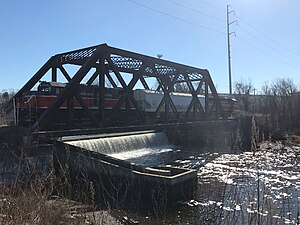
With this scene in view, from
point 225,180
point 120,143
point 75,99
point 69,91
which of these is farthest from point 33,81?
point 225,180

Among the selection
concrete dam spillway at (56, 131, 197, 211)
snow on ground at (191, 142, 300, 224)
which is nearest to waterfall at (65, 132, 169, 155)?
concrete dam spillway at (56, 131, 197, 211)

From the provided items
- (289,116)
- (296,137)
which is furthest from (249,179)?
(289,116)

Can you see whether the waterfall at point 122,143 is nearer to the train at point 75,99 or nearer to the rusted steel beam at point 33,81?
the train at point 75,99

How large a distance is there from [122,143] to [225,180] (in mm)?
9703

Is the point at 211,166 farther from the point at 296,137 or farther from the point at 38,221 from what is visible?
the point at 296,137

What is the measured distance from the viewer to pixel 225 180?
15.8 meters

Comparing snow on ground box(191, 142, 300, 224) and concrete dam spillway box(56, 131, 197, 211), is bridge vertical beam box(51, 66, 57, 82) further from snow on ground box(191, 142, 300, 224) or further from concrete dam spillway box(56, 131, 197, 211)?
snow on ground box(191, 142, 300, 224)

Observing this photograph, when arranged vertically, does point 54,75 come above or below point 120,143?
above

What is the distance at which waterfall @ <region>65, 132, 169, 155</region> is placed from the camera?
20655 millimetres

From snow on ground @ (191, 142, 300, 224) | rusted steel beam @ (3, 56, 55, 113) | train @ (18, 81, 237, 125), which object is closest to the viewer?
snow on ground @ (191, 142, 300, 224)

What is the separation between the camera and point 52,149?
53.2 feet

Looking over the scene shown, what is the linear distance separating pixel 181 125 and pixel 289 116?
1030 inches

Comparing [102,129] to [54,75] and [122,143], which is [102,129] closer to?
[122,143]

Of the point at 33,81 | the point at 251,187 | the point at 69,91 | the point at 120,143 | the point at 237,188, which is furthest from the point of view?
the point at 33,81
